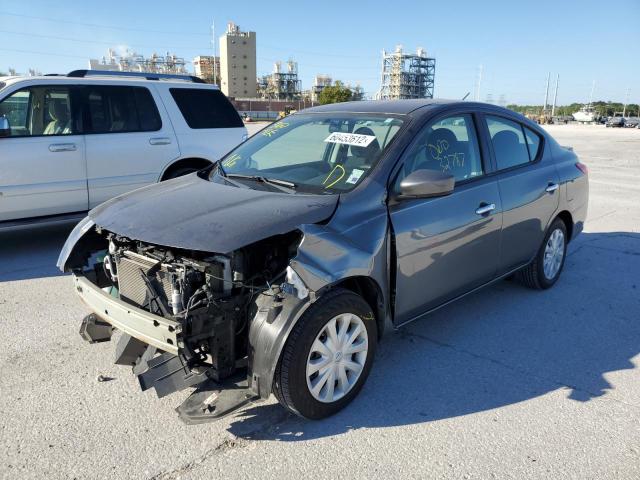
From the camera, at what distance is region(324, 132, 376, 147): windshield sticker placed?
3723mm

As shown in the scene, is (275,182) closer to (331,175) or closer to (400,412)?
(331,175)

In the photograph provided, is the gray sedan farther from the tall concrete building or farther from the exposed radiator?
the tall concrete building

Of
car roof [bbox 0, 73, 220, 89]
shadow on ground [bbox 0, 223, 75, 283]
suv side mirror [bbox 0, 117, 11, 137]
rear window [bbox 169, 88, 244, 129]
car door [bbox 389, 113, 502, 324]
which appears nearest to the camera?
car door [bbox 389, 113, 502, 324]

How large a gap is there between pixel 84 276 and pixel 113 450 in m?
1.20

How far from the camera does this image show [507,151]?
450 cm

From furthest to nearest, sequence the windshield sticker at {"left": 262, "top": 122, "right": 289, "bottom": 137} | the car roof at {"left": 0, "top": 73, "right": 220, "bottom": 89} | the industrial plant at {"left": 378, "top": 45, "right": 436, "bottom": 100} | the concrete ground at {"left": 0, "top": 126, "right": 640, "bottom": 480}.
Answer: the industrial plant at {"left": 378, "top": 45, "right": 436, "bottom": 100} → the car roof at {"left": 0, "top": 73, "right": 220, "bottom": 89} → the windshield sticker at {"left": 262, "top": 122, "right": 289, "bottom": 137} → the concrete ground at {"left": 0, "top": 126, "right": 640, "bottom": 480}

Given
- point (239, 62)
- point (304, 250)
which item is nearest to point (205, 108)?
point (304, 250)

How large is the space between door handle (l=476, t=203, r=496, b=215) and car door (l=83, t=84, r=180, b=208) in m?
4.43

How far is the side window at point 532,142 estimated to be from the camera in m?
4.82

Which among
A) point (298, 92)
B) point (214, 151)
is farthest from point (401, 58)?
point (214, 151)

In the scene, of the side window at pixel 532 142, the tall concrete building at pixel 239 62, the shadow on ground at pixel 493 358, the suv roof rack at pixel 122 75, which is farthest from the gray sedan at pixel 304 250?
the tall concrete building at pixel 239 62

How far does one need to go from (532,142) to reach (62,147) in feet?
16.5

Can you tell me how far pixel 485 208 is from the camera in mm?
3979

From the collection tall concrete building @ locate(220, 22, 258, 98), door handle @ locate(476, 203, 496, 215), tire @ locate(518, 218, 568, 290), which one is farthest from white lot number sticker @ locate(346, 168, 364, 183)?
tall concrete building @ locate(220, 22, 258, 98)
